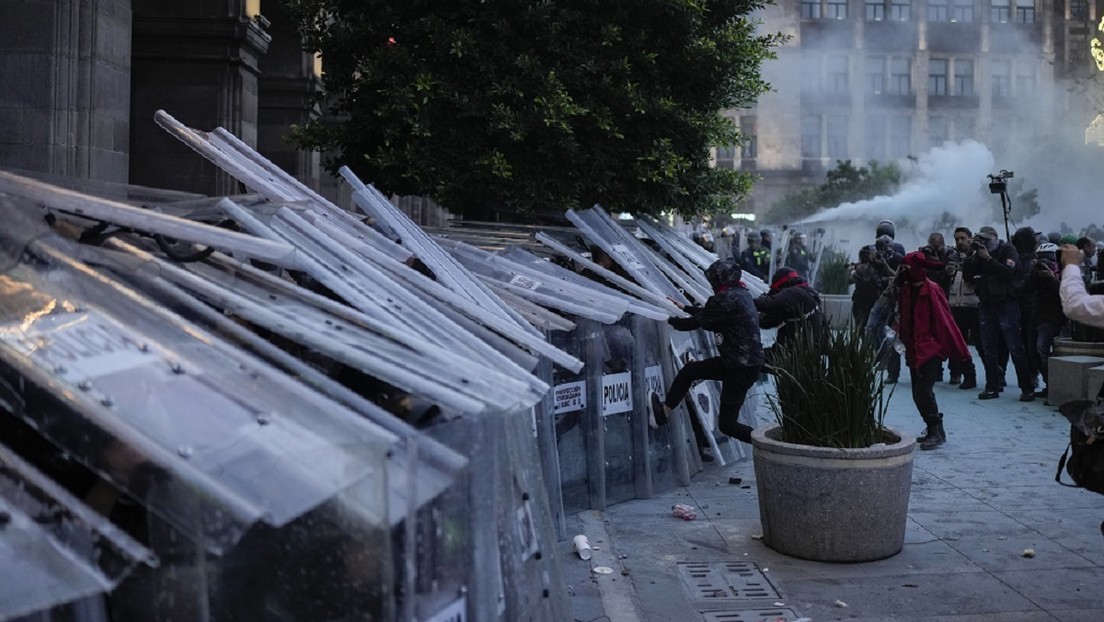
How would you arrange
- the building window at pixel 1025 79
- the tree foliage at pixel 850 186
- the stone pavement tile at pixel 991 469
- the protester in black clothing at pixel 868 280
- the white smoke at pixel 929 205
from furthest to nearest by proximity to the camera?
the building window at pixel 1025 79, the tree foliage at pixel 850 186, the white smoke at pixel 929 205, the protester in black clothing at pixel 868 280, the stone pavement tile at pixel 991 469

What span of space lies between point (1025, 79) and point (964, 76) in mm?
3833

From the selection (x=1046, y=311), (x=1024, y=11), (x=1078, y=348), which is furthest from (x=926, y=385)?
(x=1024, y=11)

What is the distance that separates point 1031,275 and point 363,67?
842cm

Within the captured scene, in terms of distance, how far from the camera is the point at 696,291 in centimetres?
1023

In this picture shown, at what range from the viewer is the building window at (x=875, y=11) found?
260ft

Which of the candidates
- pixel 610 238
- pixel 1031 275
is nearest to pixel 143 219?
pixel 610 238

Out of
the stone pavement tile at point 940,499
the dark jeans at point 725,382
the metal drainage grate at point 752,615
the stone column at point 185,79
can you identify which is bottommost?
the metal drainage grate at point 752,615

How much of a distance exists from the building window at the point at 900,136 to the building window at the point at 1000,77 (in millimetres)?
5782

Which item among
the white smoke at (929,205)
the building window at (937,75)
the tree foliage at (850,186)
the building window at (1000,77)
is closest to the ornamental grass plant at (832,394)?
the white smoke at (929,205)

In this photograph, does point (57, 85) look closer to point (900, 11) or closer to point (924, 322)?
point (924, 322)

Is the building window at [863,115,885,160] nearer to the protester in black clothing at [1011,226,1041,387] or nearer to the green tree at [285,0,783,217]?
the protester in black clothing at [1011,226,1041,387]

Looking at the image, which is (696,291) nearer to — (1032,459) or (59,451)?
(1032,459)

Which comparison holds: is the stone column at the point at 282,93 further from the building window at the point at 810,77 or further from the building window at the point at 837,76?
the building window at the point at 837,76

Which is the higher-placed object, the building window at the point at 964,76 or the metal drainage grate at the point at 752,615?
the building window at the point at 964,76
